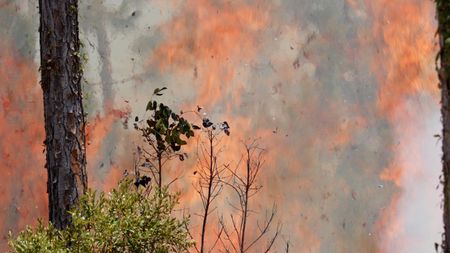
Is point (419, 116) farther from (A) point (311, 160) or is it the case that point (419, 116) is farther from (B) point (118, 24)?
(B) point (118, 24)

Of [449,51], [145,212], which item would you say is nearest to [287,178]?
[145,212]

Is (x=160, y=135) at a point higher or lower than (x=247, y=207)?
higher

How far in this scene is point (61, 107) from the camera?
393 cm

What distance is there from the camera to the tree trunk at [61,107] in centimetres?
393

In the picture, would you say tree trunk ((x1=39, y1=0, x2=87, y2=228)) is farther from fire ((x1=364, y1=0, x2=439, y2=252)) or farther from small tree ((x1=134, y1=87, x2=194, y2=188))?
fire ((x1=364, y1=0, x2=439, y2=252))

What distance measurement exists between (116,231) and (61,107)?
1.03m

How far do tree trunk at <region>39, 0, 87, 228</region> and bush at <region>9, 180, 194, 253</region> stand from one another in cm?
61

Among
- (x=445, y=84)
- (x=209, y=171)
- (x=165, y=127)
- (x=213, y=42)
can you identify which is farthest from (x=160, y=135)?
(x=445, y=84)

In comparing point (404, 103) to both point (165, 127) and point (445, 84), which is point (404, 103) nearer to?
point (165, 127)

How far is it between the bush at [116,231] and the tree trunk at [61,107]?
61 cm

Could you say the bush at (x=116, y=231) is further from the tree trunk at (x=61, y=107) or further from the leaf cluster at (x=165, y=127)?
the leaf cluster at (x=165, y=127)

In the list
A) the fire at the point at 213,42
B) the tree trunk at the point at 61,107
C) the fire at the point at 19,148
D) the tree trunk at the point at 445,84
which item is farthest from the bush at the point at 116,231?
the fire at the point at 213,42

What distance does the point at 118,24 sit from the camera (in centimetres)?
493

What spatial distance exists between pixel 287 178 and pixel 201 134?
620 mm
